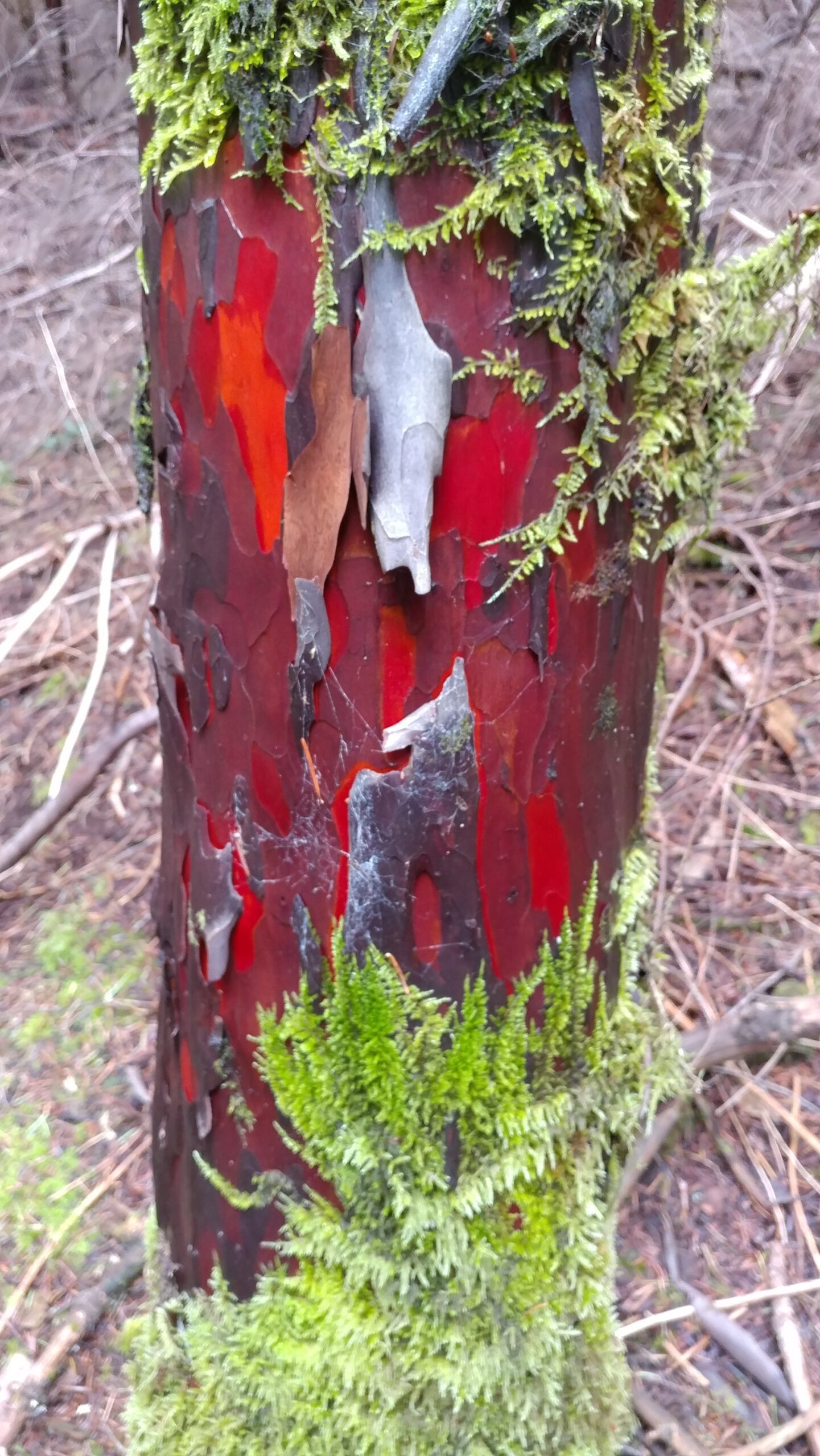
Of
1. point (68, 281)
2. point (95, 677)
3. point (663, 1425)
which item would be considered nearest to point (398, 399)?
point (663, 1425)

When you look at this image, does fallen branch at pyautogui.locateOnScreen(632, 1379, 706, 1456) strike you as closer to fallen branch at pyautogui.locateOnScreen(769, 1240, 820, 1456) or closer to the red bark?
fallen branch at pyautogui.locateOnScreen(769, 1240, 820, 1456)

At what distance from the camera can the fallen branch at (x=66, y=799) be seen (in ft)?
7.49

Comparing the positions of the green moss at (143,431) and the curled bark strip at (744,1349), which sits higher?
the green moss at (143,431)

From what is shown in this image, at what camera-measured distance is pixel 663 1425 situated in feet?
4.19

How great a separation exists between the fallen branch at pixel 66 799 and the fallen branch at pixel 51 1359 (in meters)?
1.05

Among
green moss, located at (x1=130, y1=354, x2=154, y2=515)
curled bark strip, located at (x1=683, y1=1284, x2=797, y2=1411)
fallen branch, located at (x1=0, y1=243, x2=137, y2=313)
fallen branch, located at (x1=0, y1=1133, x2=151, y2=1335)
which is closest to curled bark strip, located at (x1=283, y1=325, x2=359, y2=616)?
green moss, located at (x1=130, y1=354, x2=154, y2=515)

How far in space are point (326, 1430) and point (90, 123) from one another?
165 inches

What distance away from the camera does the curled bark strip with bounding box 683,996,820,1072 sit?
5.57ft

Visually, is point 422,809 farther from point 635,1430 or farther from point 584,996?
point 635,1430

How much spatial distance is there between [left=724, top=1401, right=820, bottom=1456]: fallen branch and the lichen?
1.31 feet

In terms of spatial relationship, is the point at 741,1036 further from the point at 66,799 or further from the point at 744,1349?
the point at 66,799

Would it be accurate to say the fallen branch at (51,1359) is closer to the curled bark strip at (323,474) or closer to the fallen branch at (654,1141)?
the fallen branch at (654,1141)

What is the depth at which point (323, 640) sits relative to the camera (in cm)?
78

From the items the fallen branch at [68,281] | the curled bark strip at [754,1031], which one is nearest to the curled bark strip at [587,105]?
the curled bark strip at [754,1031]
